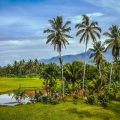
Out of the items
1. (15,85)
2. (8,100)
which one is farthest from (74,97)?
(15,85)

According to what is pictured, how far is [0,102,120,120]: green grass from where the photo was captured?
73.4m

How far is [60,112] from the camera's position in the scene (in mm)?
76688

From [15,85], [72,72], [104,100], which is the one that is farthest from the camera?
[15,85]

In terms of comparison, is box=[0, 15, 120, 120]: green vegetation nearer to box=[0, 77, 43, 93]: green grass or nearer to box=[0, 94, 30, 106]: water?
box=[0, 94, 30, 106]: water

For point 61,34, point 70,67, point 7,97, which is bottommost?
point 7,97

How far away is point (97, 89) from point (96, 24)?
22.7 m

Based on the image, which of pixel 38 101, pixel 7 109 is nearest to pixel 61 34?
pixel 38 101

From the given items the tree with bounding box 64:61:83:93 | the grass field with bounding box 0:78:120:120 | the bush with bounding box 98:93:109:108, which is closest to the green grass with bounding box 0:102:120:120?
the grass field with bounding box 0:78:120:120

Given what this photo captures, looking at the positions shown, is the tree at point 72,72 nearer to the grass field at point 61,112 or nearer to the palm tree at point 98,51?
the palm tree at point 98,51

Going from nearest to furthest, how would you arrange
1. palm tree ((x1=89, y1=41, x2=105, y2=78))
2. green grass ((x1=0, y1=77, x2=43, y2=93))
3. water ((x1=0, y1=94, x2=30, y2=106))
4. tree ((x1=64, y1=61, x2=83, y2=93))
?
water ((x1=0, y1=94, x2=30, y2=106))
tree ((x1=64, y1=61, x2=83, y2=93))
palm tree ((x1=89, y1=41, x2=105, y2=78))
green grass ((x1=0, y1=77, x2=43, y2=93))

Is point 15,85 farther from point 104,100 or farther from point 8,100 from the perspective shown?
point 104,100

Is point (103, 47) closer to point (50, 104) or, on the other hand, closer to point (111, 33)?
point (111, 33)

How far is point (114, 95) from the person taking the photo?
9488cm

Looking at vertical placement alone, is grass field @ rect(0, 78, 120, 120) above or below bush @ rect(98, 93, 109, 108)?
below
